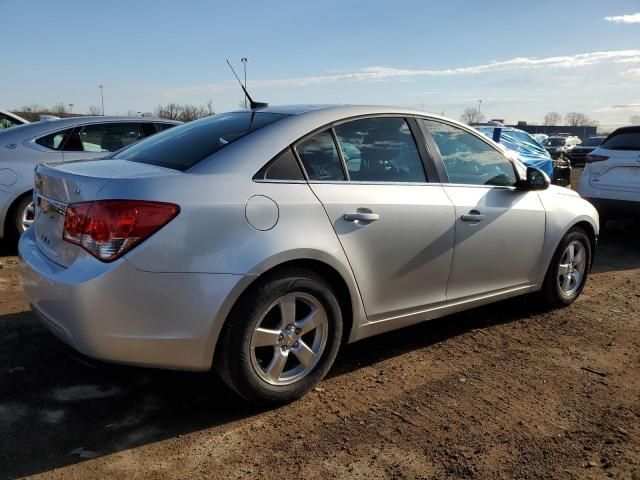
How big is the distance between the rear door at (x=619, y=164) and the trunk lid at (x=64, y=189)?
6669mm

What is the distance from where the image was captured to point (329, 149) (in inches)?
133

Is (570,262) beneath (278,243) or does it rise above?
beneath

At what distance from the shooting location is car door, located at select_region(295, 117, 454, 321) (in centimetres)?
326

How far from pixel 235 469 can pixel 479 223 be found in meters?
2.27

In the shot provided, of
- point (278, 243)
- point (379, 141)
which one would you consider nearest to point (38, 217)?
point (278, 243)

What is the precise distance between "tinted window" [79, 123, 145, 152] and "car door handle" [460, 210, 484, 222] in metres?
4.29

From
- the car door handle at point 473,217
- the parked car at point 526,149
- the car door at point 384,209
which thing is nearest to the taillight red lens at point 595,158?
the parked car at point 526,149

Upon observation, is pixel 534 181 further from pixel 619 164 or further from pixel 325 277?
pixel 619 164

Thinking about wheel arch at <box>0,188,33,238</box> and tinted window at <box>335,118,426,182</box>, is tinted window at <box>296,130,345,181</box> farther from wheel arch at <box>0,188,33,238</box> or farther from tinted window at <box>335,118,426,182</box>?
wheel arch at <box>0,188,33,238</box>

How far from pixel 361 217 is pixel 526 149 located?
8332mm

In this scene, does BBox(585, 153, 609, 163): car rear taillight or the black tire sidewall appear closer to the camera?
the black tire sidewall

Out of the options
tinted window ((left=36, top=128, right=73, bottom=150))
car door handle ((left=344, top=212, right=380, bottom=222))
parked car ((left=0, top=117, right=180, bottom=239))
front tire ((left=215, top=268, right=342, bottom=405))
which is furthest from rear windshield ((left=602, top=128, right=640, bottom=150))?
tinted window ((left=36, top=128, right=73, bottom=150))

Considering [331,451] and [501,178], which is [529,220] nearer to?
[501,178]

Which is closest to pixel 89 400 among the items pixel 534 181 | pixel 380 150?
pixel 380 150
